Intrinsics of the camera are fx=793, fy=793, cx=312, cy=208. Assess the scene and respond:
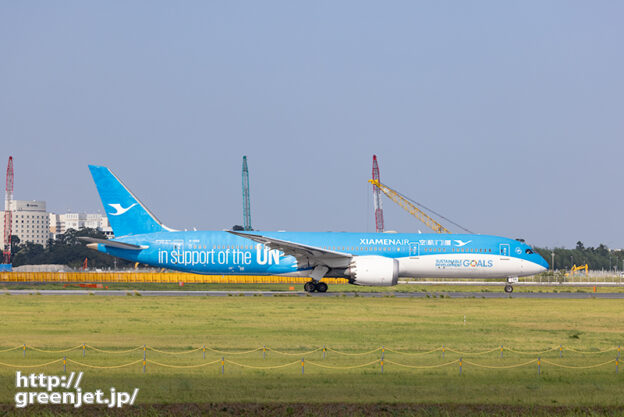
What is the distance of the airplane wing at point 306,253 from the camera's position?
55.8m

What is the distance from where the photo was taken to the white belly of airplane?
59406mm

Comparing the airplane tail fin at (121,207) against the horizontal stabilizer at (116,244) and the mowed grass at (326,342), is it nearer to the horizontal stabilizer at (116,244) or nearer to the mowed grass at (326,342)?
the horizontal stabilizer at (116,244)

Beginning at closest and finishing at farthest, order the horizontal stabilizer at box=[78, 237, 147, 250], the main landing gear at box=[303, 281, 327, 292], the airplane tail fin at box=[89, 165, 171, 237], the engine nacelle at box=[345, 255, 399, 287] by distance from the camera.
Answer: the engine nacelle at box=[345, 255, 399, 287] → the horizontal stabilizer at box=[78, 237, 147, 250] → the main landing gear at box=[303, 281, 327, 292] → the airplane tail fin at box=[89, 165, 171, 237]

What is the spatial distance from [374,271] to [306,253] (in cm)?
514

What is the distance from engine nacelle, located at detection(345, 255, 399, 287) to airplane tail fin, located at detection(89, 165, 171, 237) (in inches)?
656

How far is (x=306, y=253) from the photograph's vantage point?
56875mm

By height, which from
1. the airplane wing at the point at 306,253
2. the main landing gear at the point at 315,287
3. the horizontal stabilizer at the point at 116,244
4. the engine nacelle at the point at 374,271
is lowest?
the main landing gear at the point at 315,287

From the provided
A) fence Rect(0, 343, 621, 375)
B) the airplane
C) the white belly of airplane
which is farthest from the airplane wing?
fence Rect(0, 343, 621, 375)

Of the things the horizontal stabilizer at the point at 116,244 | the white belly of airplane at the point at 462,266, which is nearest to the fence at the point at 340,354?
the white belly of airplane at the point at 462,266

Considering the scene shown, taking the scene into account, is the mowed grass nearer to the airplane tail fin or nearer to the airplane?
the airplane

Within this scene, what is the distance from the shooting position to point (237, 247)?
59094mm

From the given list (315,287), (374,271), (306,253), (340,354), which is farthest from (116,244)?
(340,354)

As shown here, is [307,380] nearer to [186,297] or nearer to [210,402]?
[210,402]

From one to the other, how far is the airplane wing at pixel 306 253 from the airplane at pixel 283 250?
72 millimetres
